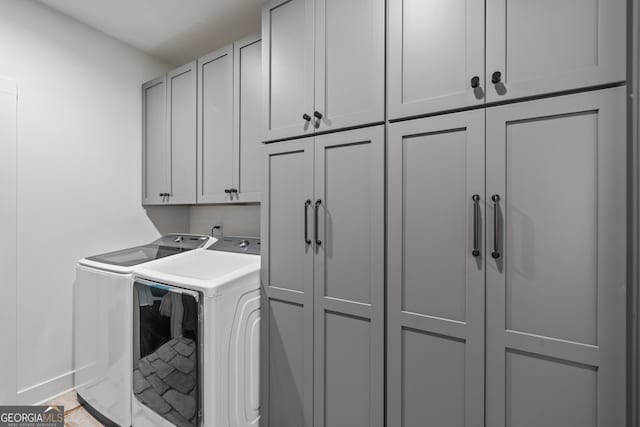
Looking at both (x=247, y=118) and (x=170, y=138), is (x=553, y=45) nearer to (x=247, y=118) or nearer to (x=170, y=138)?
(x=247, y=118)

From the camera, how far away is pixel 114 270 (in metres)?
1.78

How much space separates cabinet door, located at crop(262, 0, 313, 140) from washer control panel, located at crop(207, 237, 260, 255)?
0.73 metres

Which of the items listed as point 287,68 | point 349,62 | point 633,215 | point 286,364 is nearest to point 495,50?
point 349,62

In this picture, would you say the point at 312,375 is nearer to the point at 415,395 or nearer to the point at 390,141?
the point at 415,395

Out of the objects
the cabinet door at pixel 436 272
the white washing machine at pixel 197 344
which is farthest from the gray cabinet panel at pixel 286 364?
the cabinet door at pixel 436 272

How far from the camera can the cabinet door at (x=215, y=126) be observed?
6.86 feet

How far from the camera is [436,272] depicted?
46.9 inches

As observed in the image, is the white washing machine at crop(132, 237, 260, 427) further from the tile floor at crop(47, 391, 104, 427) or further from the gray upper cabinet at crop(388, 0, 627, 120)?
the gray upper cabinet at crop(388, 0, 627, 120)

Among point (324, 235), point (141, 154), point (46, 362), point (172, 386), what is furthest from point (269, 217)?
point (46, 362)

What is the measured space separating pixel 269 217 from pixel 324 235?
1.26 ft

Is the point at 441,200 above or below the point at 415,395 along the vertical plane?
above

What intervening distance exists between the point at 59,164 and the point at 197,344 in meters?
1.72

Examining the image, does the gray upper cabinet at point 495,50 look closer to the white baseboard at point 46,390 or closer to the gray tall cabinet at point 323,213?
the gray tall cabinet at point 323,213

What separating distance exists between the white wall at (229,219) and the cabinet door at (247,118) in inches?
17.8
